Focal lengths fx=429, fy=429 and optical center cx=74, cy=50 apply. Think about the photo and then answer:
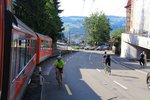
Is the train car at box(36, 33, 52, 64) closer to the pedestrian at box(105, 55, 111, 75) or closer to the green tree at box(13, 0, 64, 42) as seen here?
the pedestrian at box(105, 55, 111, 75)

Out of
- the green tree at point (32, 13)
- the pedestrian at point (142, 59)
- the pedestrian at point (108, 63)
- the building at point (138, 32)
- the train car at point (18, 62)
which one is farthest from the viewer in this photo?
the building at point (138, 32)

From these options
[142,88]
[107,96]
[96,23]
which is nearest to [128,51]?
[142,88]

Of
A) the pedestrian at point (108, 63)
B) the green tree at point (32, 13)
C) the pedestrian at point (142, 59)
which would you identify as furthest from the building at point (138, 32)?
the pedestrian at point (108, 63)

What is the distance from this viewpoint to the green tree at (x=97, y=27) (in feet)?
491

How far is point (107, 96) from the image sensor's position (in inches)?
720

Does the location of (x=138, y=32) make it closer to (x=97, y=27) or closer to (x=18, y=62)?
(x=18, y=62)

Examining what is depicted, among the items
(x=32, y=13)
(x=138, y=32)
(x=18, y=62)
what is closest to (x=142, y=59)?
(x=32, y=13)

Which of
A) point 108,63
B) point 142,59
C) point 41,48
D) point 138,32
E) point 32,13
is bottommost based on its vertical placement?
point 142,59

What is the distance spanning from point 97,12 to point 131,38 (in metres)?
90.5

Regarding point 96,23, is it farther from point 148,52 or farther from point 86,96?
point 86,96

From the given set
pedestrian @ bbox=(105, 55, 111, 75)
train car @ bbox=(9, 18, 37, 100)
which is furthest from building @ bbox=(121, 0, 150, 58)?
train car @ bbox=(9, 18, 37, 100)

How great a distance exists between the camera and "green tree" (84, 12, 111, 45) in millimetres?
149625

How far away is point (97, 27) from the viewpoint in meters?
150

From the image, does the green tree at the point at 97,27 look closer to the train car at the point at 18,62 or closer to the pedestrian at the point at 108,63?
the pedestrian at the point at 108,63
